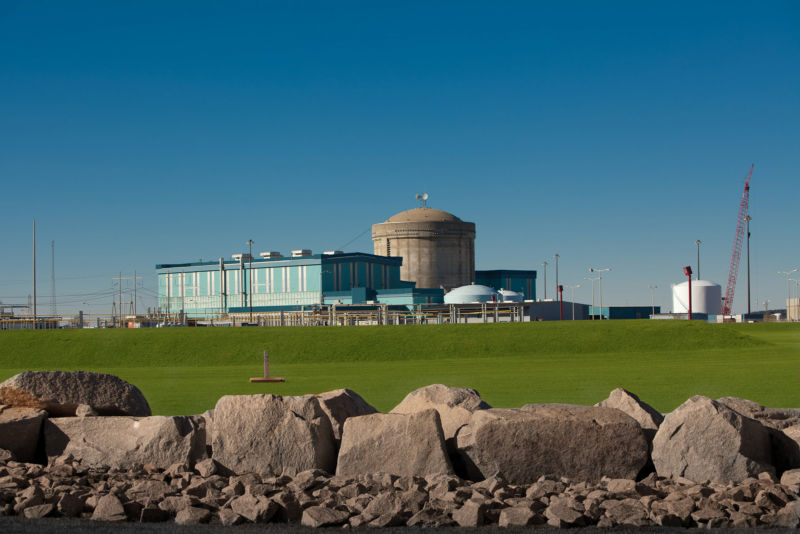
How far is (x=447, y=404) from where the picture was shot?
10.3m

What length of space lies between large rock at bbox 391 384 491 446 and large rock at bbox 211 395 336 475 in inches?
43.8

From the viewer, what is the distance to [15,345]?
1357 inches

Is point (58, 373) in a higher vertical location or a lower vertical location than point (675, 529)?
higher

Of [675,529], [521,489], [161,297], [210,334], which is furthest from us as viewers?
[161,297]

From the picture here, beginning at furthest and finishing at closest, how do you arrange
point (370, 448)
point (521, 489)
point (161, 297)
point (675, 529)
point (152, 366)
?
point (161, 297)
point (152, 366)
point (370, 448)
point (521, 489)
point (675, 529)

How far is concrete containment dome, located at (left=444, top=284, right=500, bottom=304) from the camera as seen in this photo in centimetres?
10494

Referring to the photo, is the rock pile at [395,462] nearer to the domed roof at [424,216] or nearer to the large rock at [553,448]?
the large rock at [553,448]

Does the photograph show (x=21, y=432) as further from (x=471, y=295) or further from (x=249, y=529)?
(x=471, y=295)

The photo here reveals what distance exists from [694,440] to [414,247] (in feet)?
376

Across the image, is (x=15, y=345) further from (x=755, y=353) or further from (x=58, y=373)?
(x=755, y=353)

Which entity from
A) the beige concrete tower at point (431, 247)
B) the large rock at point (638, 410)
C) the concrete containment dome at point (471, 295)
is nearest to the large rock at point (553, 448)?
the large rock at point (638, 410)

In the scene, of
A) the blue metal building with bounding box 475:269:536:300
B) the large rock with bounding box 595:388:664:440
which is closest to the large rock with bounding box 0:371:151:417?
the large rock with bounding box 595:388:664:440

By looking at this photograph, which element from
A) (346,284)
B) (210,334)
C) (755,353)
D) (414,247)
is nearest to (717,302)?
(414,247)

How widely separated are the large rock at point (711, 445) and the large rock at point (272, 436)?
371cm
